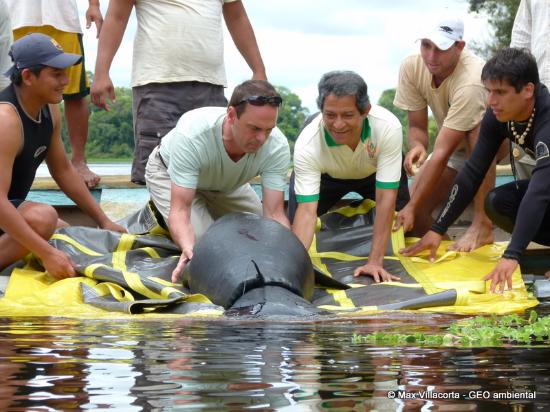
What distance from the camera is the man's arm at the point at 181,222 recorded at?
728 cm

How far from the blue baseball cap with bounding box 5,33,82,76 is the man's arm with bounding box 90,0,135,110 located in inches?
47.1

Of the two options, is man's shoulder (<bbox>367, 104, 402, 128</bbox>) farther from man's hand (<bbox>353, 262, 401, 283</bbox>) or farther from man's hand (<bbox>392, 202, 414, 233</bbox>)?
man's hand (<bbox>353, 262, 401, 283</bbox>)

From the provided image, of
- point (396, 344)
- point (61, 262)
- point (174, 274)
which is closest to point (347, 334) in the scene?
point (396, 344)

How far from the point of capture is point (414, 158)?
27.5 ft

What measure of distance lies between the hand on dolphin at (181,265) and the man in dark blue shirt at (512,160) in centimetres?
174

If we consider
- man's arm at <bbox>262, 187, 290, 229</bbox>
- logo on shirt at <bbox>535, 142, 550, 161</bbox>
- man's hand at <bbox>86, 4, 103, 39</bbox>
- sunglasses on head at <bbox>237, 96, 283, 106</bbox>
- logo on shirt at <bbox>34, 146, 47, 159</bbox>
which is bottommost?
man's arm at <bbox>262, 187, 290, 229</bbox>

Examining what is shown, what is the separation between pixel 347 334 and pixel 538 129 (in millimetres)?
2546

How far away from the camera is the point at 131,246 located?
26.4 ft

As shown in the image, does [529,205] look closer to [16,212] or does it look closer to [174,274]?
[174,274]

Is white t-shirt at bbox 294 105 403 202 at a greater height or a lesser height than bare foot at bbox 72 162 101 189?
greater

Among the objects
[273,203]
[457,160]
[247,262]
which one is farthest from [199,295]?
[457,160]

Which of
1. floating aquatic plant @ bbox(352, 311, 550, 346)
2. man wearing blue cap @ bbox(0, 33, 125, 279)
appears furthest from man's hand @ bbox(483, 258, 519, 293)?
man wearing blue cap @ bbox(0, 33, 125, 279)

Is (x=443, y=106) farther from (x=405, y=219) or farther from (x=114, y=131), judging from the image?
(x=114, y=131)

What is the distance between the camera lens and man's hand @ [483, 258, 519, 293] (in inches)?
277
